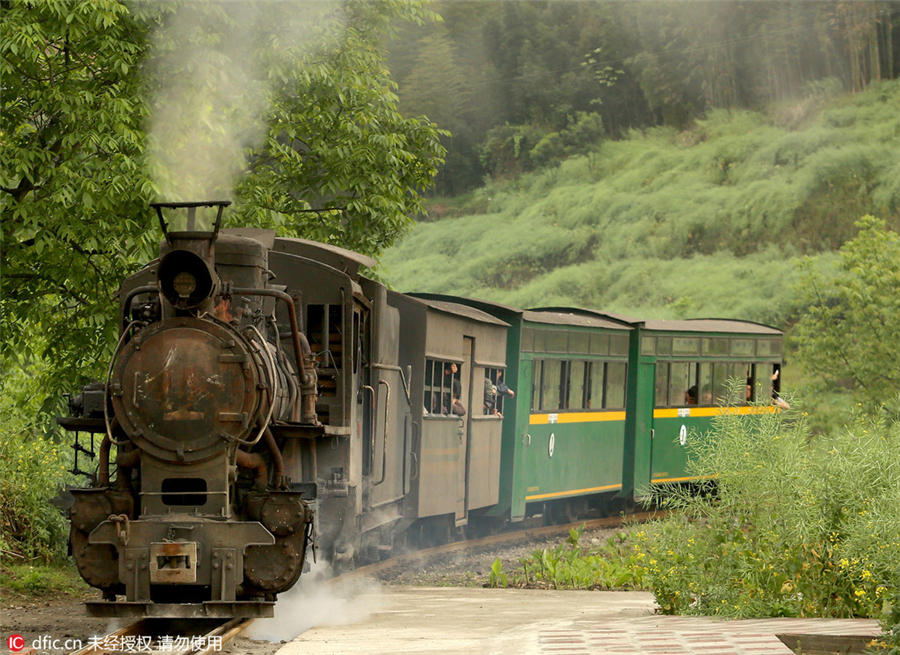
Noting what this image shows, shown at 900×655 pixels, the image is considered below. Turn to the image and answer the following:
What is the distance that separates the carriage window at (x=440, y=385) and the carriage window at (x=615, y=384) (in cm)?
491

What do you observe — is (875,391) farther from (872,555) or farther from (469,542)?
(872,555)

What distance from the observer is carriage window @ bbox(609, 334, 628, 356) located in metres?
17.7

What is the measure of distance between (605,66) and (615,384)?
52.1 meters

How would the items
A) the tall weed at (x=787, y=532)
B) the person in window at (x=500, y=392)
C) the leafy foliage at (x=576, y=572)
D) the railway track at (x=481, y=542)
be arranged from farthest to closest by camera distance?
1. the person in window at (x=500, y=392)
2. the railway track at (x=481, y=542)
3. the leafy foliage at (x=576, y=572)
4. the tall weed at (x=787, y=532)

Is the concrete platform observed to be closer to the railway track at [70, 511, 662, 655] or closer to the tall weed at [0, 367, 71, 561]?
the railway track at [70, 511, 662, 655]

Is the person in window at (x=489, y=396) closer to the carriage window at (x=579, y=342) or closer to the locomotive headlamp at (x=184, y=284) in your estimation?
the carriage window at (x=579, y=342)

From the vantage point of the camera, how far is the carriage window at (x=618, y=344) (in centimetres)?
1770

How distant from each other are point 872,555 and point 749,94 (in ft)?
191

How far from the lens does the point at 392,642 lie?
24.8 feet

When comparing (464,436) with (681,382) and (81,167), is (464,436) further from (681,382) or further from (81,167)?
(681,382)

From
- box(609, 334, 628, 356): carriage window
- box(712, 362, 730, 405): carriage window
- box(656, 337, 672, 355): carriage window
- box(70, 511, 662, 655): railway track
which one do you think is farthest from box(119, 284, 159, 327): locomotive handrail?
box(712, 362, 730, 405): carriage window

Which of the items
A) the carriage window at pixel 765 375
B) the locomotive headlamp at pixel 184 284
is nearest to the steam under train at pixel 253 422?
the locomotive headlamp at pixel 184 284

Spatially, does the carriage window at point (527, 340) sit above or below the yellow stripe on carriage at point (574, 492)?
above

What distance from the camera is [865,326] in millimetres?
28219
